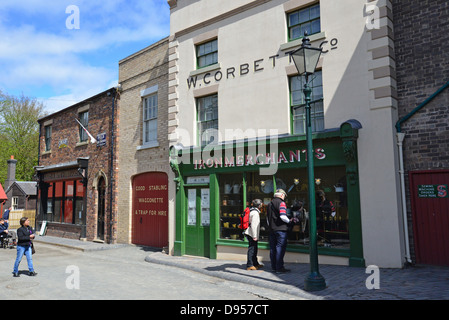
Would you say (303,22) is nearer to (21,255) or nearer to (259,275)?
(259,275)

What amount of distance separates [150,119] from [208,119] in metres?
3.56

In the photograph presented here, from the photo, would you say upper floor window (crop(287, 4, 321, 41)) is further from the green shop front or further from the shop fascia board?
the green shop front

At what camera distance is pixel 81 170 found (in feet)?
56.6

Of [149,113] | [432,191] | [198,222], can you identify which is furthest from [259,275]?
[149,113]

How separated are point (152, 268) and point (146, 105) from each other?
726cm

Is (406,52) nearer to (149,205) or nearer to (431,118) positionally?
(431,118)

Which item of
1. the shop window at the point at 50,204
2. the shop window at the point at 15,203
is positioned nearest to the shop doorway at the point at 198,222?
the shop window at the point at 50,204

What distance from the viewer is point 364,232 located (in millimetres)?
8492

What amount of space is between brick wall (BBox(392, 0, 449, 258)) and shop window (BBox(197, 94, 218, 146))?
17.8ft

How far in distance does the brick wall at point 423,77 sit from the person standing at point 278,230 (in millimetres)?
2883

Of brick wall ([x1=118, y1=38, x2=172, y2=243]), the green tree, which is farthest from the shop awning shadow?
the green tree

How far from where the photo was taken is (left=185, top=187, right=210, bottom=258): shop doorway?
11.6 m

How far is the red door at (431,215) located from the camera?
805 centimetres

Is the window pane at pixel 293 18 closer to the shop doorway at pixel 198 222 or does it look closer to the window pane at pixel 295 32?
the window pane at pixel 295 32
